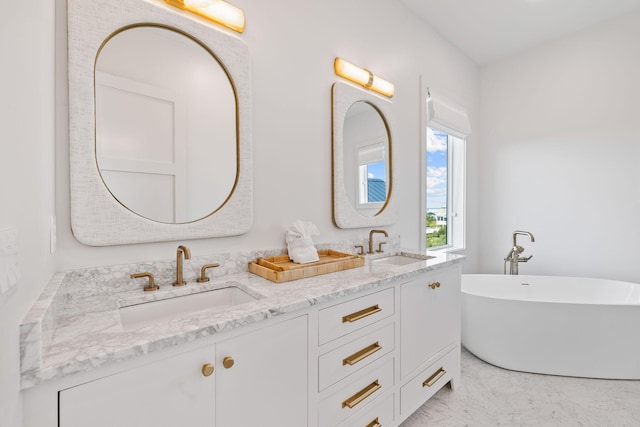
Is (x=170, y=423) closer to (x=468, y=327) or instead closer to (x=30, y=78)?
(x=30, y=78)

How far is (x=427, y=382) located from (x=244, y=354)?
1223mm

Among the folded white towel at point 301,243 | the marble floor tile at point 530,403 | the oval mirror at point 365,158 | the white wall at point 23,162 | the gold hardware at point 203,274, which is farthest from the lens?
the oval mirror at point 365,158

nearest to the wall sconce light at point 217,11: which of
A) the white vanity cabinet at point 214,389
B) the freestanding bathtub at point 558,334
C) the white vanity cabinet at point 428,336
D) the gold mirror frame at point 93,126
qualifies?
the gold mirror frame at point 93,126

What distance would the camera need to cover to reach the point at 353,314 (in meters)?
1.24

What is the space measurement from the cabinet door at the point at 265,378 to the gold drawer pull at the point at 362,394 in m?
0.23

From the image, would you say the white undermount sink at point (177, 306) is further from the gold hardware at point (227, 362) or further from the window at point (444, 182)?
the window at point (444, 182)

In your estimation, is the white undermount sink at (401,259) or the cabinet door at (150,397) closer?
the cabinet door at (150,397)

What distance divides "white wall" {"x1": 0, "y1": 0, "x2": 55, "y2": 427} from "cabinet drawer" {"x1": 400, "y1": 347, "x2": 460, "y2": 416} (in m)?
1.52

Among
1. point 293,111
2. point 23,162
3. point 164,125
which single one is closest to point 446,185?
point 293,111

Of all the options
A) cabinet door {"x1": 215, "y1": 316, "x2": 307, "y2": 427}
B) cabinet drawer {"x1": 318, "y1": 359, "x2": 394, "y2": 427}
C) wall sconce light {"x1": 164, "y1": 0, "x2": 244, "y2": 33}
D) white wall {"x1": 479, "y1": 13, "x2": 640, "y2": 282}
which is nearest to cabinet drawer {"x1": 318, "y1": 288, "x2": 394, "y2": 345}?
cabinet door {"x1": 215, "y1": 316, "x2": 307, "y2": 427}

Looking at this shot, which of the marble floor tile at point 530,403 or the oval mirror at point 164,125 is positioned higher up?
the oval mirror at point 164,125

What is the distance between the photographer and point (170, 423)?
782mm

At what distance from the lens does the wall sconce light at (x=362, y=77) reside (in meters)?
1.85

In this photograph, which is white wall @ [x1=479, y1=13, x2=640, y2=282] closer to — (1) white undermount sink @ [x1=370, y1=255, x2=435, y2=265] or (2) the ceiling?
(2) the ceiling
